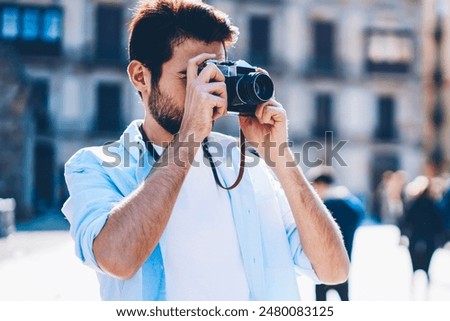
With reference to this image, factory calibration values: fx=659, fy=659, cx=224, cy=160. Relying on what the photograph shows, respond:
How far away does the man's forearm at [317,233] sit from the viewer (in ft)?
5.12

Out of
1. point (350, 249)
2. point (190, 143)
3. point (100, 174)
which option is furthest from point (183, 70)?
point (350, 249)

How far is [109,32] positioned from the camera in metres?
14.8

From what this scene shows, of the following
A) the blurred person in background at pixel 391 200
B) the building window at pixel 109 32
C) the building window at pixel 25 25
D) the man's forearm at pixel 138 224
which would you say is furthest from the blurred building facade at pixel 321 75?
the man's forearm at pixel 138 224

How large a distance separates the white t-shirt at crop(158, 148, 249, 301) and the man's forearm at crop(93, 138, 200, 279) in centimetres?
14

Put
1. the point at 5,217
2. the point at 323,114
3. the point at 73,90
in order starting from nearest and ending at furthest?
the point at 5,217 → the point at 73,90 → the point at 323,114

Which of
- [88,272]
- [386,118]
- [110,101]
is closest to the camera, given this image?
[88,272]

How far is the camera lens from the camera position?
1.58m

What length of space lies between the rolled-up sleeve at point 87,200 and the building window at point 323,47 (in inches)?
657

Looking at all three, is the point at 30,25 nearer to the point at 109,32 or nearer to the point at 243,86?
the point at 109,32

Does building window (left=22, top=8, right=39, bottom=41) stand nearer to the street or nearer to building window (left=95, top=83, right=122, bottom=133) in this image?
the street

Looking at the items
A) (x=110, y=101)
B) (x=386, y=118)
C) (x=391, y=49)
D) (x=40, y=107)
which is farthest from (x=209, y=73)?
(x=386, y=118)

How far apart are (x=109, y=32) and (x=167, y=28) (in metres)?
13.7

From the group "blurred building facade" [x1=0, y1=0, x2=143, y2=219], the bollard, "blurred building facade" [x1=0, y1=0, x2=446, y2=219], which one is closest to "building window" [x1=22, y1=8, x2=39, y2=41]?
"blurred building facade" [x1=0, y1=0, x2=143, y2=219]

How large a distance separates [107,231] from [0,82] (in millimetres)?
9603
